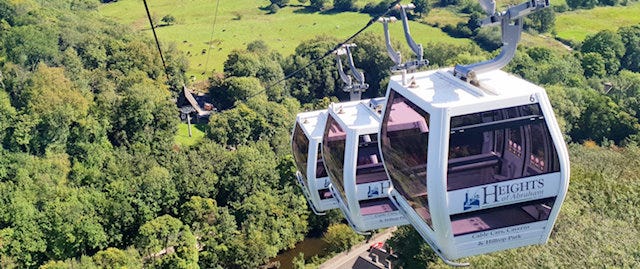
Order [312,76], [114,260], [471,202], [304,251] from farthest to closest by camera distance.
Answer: [312,76] → [304,251] → [114,260] → [471,202]

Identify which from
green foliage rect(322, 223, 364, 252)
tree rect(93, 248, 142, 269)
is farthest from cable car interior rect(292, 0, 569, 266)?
green foliage rect(322, 223, 364, 252)

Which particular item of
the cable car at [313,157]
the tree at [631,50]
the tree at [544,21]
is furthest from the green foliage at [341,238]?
the tree at [544,21]

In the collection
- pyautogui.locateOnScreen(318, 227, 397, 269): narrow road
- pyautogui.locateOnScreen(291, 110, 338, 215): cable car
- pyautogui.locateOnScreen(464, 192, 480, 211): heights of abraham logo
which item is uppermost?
pyautogui.locateOnScreen(464, 192, 480, 211): heights of abraham logo

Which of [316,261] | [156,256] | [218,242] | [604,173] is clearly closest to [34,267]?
[156,256]

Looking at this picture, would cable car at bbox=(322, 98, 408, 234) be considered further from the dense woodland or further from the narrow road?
the narrow road

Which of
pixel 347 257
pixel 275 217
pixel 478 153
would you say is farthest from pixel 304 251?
pixel 478 153

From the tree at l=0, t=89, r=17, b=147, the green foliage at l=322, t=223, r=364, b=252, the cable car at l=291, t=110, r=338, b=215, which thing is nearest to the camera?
the cable car at l=291, t=110, r=338, b=215

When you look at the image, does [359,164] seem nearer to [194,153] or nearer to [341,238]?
[341,238]
